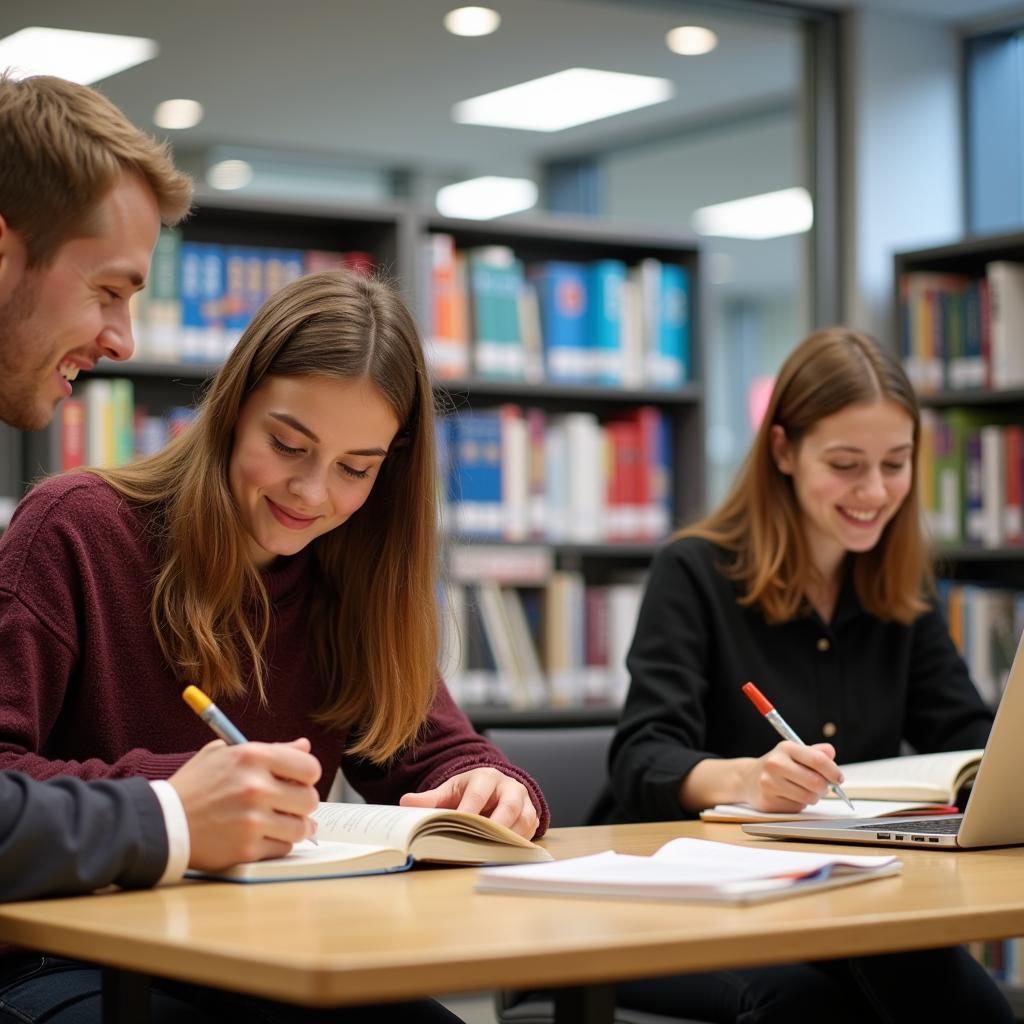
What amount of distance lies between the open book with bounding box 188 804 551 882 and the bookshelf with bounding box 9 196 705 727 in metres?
2.25

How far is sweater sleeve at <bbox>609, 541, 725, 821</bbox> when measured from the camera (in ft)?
7.01

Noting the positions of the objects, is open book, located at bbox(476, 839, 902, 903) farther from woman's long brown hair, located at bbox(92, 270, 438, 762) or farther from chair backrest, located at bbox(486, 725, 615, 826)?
chair backrest, located at bbox(486, 725, 615, 826)

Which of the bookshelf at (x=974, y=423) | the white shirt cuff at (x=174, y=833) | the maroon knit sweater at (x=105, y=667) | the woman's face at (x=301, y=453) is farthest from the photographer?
the bookshelf at (x=974, y=423)

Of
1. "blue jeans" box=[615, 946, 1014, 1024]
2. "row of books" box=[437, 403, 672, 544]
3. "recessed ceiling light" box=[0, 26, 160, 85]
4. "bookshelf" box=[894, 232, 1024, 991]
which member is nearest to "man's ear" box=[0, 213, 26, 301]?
"blue jeans" box=[615, 946, 1014, 1024]

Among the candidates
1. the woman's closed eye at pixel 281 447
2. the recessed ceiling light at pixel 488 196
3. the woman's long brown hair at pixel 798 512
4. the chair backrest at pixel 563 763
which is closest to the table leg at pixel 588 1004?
the woman's closed eye at pixel 281 447

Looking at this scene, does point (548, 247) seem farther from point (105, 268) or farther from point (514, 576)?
point (105, 268)

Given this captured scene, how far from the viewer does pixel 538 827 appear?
166cm

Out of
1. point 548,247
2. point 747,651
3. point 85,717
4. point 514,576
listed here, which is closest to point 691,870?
point 85,717

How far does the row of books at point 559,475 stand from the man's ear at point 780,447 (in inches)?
58.4

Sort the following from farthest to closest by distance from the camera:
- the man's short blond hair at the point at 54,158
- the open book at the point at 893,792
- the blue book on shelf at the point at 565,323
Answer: the blue book on shelf at the point at 565,323, the open book at the point at 893,792, the man's short blond hair at the point at 54,158

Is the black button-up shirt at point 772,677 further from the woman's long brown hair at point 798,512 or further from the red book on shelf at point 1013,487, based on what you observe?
the red book on shelf at point 1013,487

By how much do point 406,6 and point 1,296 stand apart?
3400mm

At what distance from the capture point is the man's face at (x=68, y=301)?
1.39 metres

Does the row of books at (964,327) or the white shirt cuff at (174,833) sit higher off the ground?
the row of books at (964,327)
